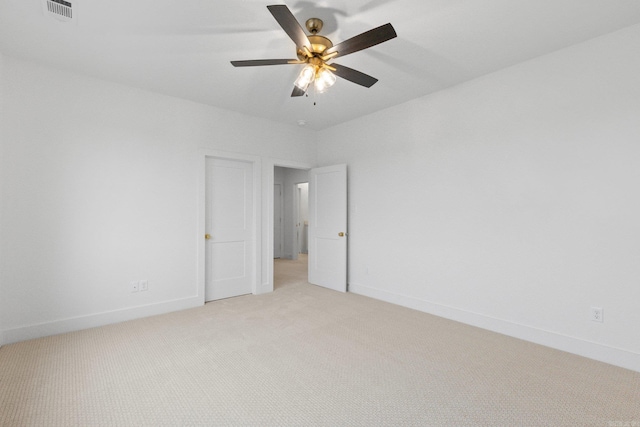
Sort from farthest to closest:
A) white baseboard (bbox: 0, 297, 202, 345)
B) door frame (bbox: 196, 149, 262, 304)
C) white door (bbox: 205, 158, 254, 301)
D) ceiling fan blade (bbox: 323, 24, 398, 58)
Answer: white door (bbox: 205, 158, 254, 301)
door frame (bbox: 196, 149, 262, 304)
white baseboard (bbox: 0, 297, 202, 345)
ceiling fan blade (bbox: 323, 24, 398, 58)

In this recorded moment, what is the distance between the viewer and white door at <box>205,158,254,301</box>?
421cm

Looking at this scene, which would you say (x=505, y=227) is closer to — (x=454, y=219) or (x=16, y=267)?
(x=454, y=219)

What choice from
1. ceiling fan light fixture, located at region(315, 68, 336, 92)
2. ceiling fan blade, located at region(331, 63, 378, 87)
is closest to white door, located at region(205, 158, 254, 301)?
ceiling fan light fixture, located at region(315, 68, 336, 92)

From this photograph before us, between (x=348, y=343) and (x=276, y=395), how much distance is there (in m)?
1.00

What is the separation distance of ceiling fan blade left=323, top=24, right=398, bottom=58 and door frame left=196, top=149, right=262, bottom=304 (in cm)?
248

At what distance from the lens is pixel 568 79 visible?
107 inches

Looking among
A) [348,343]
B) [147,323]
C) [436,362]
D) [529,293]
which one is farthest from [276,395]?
[529,293]

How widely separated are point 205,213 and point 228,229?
41 cm

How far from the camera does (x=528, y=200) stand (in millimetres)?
2943

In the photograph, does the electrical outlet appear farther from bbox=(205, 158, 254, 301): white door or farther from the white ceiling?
bbox=(205, 158, 254, 301): white door

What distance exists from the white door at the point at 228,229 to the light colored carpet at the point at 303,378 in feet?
3.26

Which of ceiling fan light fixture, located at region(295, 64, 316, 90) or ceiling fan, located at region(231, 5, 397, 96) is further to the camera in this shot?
ceiling fan light fixture, located at region(295, 64, 316, 90)

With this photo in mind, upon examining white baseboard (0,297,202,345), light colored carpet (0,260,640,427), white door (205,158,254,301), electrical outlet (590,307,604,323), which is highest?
white door (205,158,254,301)

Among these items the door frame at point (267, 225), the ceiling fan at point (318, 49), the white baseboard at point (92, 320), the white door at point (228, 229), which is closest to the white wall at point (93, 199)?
the white baseboard at point (92, 320)
